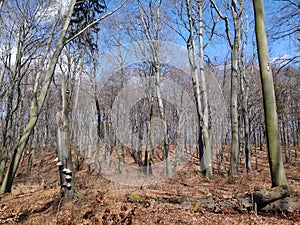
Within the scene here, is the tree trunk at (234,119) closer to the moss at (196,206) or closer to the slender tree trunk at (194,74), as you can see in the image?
the slender tree trunk at (194,74)

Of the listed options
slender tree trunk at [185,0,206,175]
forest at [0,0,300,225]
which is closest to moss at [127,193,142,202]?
forest at [0,0,300,225]

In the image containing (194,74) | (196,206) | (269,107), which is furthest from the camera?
(194,74)

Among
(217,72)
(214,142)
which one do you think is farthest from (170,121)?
(217,72)

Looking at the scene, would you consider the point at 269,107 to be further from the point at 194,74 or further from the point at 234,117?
the point at 194,74

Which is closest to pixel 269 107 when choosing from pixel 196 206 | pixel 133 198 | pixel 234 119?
pixel 196 206

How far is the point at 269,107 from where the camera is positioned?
512 cm

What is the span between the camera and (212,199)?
20.0 ft

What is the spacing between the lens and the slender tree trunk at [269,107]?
16.1 ft

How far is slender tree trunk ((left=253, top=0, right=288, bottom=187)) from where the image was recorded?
4.91 meters

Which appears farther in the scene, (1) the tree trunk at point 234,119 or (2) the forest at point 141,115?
(1) the tree trunk at point 234,119

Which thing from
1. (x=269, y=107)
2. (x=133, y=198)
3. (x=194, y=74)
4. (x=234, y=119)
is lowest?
(x=133, y=198)

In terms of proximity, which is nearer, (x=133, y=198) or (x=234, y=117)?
(x=133, y=198)

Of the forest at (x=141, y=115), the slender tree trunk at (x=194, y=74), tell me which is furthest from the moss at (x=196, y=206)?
the slender tree trunk at (x=194, y=74)

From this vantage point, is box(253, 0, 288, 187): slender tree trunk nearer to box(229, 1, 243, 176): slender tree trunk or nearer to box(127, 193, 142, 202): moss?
box(127, 193, 142, 202): moss
